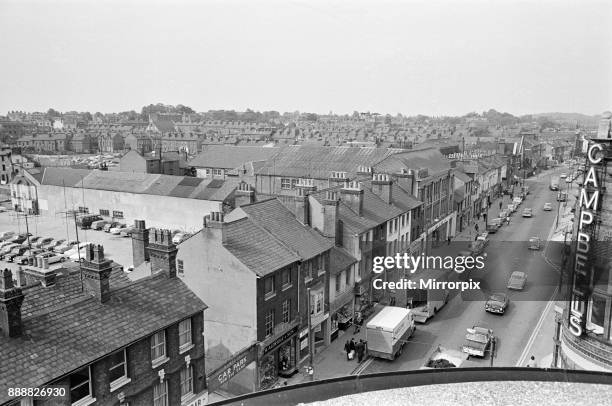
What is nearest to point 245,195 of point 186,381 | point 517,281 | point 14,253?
point 186,381

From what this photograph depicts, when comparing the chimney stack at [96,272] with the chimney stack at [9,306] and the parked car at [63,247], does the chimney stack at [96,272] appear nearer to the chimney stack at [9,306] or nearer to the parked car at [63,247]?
the chimney stack at [9,306]

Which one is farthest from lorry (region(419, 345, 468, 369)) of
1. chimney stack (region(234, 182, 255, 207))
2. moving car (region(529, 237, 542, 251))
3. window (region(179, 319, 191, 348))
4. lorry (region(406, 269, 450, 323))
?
moving car (region(529, 237, 542, 251))

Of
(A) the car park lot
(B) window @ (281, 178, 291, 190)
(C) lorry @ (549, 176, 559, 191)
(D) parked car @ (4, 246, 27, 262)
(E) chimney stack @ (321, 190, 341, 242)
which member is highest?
(E) chimney stack @ (321, 190, 341, 242)

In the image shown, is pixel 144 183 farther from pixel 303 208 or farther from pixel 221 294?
pixel 221 294

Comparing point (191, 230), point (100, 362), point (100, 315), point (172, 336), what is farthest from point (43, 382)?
point (191, 230)

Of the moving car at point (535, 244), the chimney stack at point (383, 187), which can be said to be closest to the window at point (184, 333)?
the chimney stack at point (383, 187)

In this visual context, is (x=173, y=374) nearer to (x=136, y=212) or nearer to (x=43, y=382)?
(x=43, y=382)

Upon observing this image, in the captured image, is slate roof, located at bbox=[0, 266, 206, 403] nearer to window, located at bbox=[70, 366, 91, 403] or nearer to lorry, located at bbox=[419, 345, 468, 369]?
window, located at bbox=[70, 366, 91, 403]
